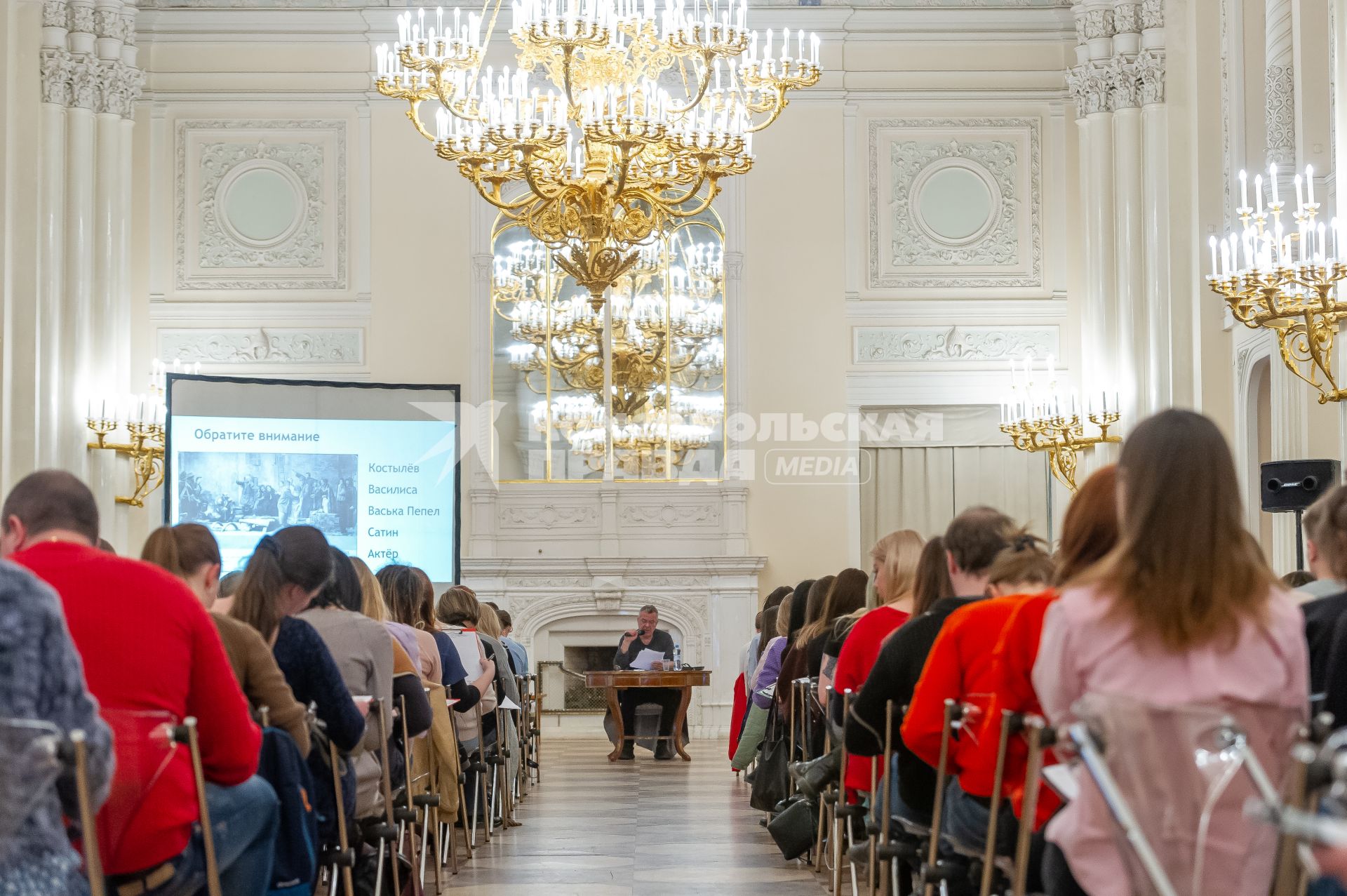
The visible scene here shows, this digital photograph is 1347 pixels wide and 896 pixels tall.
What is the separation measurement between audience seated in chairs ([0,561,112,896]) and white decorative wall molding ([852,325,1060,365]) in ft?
40.5

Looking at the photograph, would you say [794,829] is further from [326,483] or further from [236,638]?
[326,483]

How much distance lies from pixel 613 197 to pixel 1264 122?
504 cm

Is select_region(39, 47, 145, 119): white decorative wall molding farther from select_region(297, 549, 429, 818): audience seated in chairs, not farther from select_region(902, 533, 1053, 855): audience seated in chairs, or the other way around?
select_region(902, 533, 1053, 855): audience seated in chairs

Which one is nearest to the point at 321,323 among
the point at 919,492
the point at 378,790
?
the point at 919,492

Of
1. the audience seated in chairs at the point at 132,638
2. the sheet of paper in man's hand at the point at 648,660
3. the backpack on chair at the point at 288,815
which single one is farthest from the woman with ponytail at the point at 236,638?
the sheet of paper in man's hand at the point at 648,660

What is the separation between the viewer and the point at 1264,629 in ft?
8.20

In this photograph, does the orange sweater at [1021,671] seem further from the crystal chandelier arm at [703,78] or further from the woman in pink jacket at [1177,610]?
the crystal chandelier arm at [703,78]

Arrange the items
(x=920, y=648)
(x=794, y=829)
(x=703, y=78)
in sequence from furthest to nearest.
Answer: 1. (x=703, y=78)
2. (x=794, y=829)
3. (x=920, y=648)

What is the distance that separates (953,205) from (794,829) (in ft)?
29.4

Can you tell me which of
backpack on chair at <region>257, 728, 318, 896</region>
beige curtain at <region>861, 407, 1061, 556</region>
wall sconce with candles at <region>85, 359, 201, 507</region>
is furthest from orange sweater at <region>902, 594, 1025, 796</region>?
beige curtain at <region>861, 407, 1061, 556</region>

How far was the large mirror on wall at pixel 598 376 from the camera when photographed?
1458 centimetres

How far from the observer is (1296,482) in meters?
7.56

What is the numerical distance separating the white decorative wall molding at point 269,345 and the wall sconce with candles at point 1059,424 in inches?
229

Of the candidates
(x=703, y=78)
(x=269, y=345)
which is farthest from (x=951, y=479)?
(x=703, y=78)
